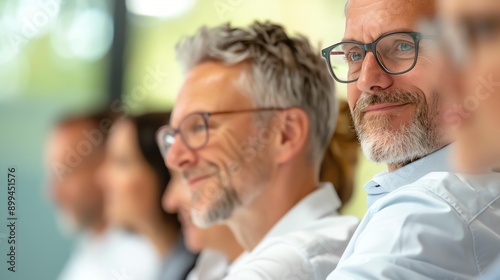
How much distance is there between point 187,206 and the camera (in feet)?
5.60

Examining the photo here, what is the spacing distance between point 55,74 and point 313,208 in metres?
0.72

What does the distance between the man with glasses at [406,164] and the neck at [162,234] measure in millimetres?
576

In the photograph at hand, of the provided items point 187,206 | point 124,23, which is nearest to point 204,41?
point 124,23

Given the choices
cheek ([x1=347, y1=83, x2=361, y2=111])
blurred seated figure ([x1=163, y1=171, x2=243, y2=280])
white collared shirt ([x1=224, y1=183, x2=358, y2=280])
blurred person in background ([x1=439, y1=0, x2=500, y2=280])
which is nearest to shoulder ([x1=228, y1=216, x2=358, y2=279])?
white collared shirt ([x1=224, y1=183, x2=358, y2=280])

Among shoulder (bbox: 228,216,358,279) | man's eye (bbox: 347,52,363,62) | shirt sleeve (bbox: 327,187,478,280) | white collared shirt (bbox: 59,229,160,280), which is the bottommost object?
white collared shirt (bbox: 59,229,160,280)

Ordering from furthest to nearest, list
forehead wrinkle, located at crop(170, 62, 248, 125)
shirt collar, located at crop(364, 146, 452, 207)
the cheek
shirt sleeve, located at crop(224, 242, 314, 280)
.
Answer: forehead wrinkle, located at crop(170, 62, 248, 125) → shirt sleeve, located at crop(224, 242, 314, 280) → the cheek → shirt collar, located at crop(364, 146, 452, 207)

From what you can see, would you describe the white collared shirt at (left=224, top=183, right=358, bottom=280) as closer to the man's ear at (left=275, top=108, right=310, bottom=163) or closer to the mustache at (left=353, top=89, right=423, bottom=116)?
the man's ear at (left=275, top=108, right=310, bottom=163)

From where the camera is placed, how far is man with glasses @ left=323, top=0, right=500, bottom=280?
99cm

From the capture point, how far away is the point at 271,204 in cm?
157

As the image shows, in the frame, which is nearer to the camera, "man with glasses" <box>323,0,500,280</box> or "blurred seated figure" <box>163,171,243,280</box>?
"man with glasses" <box>323,0,500,280</box>

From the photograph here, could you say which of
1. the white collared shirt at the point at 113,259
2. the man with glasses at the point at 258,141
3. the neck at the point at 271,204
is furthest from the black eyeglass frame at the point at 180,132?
the white collared shirt at the point at 113,259

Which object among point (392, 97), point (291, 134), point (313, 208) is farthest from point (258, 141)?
point (392, 97)

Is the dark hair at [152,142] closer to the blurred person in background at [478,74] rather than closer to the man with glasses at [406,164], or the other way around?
the man with glasses at [406,164]

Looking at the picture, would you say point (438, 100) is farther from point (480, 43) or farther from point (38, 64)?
point (38, 64)
